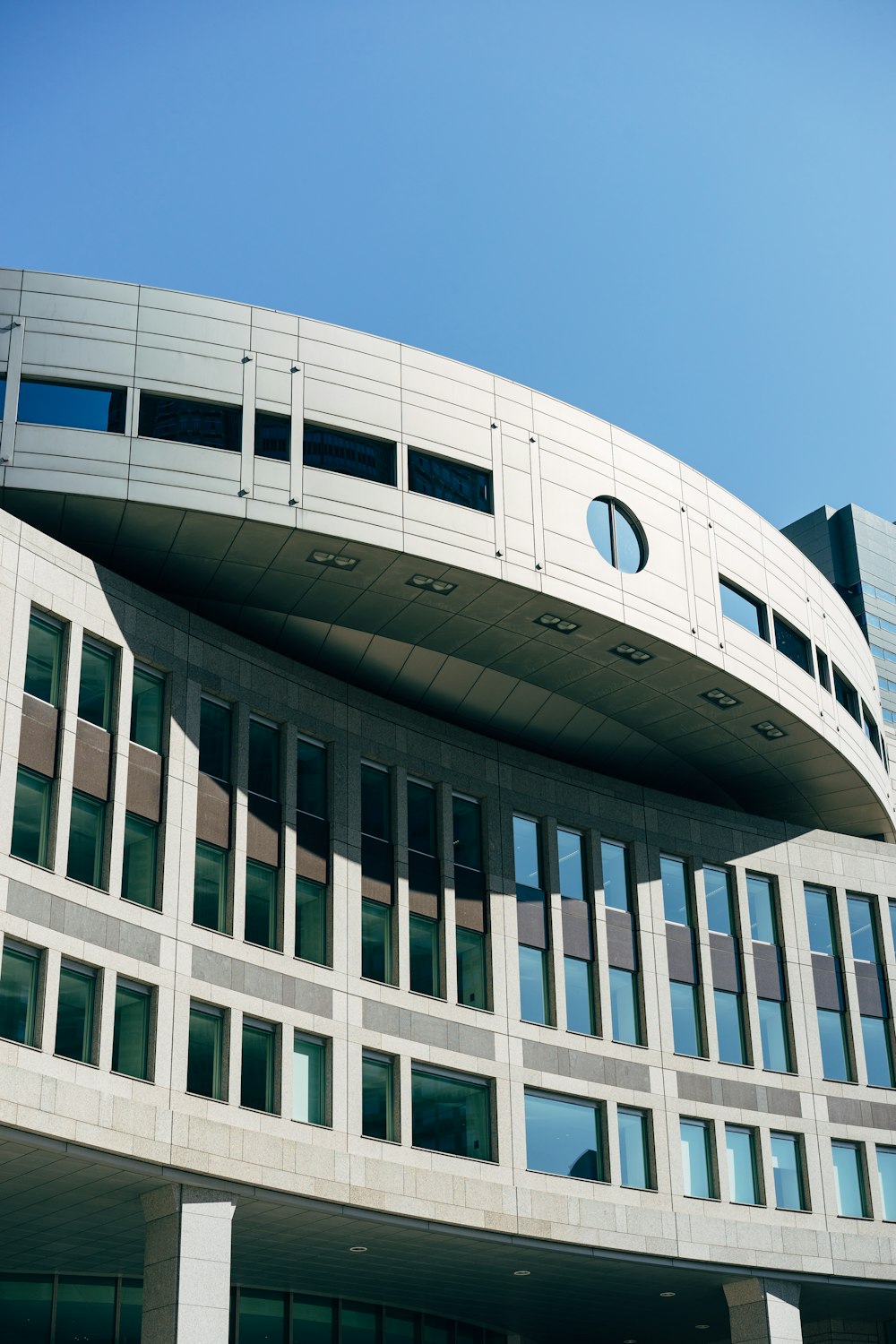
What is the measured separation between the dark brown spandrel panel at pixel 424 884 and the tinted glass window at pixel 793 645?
10635mm

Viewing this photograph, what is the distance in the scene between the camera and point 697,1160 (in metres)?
39.4

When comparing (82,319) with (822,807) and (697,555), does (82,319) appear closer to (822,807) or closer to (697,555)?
(697,555)

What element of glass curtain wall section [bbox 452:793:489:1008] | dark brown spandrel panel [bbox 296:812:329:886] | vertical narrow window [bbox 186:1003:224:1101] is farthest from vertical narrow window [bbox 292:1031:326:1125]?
glass curtain wall section [bbox 452:793:489:1008]

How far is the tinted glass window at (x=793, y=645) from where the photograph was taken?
135 feet

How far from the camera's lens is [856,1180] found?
137ft

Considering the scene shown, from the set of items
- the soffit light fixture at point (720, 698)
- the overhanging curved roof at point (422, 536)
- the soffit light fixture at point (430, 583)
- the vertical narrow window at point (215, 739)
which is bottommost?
the vertical narrow window at point (215, 739)

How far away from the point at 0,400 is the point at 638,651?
1512 centimetres

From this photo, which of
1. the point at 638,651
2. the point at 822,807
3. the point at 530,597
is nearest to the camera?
the point at 530,597

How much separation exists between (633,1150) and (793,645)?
1329 centimetres

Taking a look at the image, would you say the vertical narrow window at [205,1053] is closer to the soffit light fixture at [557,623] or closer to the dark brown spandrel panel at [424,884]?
the dark brown spandrel panel at [424,884]

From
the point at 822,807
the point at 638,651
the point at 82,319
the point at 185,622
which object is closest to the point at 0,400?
the point at 82,319

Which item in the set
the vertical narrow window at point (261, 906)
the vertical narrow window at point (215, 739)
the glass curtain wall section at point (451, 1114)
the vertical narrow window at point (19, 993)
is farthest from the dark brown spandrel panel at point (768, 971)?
the vertical narrow window at point (19, 993)

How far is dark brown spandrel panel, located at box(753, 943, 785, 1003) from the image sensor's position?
42250mm

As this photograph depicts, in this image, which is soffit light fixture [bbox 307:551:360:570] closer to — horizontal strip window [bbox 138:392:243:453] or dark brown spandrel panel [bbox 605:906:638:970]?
horizontal strip window [bbox 138:392:243:453]
